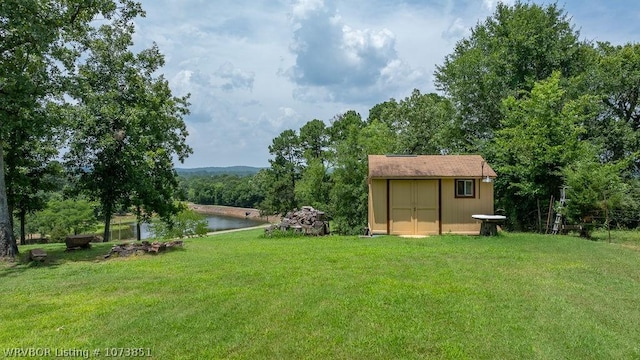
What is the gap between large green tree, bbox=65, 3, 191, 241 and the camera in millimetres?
15078

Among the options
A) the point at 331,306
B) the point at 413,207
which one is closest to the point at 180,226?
the point at 413,207

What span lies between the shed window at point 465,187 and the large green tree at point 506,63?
19.1 feet

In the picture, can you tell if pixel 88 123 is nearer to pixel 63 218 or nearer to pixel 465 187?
pixel 465 187

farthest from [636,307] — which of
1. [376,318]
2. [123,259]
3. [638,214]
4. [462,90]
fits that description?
[462,90]

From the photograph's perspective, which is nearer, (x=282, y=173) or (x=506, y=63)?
(x=506, y=63)

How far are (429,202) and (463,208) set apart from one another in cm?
126

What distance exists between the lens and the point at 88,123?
47.7 ft

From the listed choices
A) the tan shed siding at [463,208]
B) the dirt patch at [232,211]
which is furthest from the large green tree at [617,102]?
the dirt patch at [232,211]

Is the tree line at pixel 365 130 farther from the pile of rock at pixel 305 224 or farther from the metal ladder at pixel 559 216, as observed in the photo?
the pile of rock at pixel 305 224

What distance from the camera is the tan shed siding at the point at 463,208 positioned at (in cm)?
1457

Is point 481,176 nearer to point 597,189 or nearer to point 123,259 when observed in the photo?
point 597,189

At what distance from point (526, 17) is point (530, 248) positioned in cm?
1504

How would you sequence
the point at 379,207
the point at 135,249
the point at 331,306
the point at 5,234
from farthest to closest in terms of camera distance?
the point at 379,207, the point at 135,249, the point at 5,234, the point at 331,306

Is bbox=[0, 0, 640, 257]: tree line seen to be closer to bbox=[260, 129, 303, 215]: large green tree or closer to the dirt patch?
bbox=[260, 129, 303, 215]: large green tree
